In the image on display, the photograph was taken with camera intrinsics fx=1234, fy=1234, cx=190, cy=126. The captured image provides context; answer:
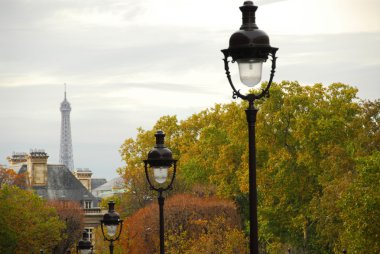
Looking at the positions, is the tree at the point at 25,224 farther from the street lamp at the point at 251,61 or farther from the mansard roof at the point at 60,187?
the street lamp at the point at 251,61

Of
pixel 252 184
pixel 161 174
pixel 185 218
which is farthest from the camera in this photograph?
pixel 185 218

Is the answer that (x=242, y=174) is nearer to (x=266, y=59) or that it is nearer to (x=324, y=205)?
(x=324, y=205)

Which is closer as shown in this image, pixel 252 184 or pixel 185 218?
pixel 252 184

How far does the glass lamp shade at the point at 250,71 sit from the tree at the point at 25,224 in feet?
233

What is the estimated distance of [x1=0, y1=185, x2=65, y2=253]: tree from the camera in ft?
284

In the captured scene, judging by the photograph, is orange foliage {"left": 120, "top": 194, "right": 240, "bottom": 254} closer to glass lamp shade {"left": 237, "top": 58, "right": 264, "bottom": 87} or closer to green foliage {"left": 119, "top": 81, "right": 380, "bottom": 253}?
green foliage {"left": 119, "top": 81, "right": 380, "bottom": 253}

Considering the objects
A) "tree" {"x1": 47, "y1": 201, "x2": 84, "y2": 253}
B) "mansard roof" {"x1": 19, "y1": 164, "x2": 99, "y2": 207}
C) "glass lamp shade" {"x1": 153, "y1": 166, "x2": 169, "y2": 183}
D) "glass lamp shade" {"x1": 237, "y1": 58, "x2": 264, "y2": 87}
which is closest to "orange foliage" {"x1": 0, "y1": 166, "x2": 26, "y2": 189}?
"mansard roof" {"x1": 19, "y1": 164, "x2": 99, "y2": 207}

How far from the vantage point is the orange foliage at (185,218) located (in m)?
77.7

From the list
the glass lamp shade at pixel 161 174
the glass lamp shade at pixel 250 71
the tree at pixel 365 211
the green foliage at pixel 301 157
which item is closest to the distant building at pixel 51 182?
the green foliage at pixel 301 157

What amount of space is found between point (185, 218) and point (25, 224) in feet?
52.8

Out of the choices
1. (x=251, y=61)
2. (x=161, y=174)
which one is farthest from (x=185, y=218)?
(x=251, y=61)

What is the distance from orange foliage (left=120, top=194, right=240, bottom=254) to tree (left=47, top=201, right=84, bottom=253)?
19745mm

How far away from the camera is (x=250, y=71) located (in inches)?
623

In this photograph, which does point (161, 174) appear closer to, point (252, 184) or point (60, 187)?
point (252, 184)
